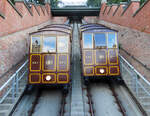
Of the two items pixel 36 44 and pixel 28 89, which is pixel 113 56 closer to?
pixel 36 44

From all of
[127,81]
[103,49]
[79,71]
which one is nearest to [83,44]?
[103,49]

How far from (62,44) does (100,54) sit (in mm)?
2286

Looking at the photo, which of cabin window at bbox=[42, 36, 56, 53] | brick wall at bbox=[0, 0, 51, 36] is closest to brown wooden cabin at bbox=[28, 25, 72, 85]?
cabin window at bbox=[42, 36, 56, 53]

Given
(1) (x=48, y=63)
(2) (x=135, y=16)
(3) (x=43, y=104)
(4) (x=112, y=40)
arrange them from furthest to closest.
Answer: (2) (x=135, y=16) → (4) (x=112, y=40) → (1) (x=48, y=63) → (3) (x=43, y=104)

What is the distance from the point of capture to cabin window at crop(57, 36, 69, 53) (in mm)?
7305

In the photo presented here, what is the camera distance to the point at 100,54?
26.2 feet

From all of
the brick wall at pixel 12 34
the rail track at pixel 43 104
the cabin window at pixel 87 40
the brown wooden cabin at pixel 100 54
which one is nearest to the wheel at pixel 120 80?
the brown wooden cabin at pixel 100 54

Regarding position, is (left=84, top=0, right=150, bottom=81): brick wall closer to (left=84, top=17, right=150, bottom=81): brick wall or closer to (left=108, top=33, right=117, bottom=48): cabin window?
(left=84, top=17, right=150, bottom=81): brick wall

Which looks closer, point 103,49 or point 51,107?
point 51,107

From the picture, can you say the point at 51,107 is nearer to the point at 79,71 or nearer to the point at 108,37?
the point at 79,71

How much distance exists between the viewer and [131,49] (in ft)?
31.9

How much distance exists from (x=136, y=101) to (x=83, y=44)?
408cm

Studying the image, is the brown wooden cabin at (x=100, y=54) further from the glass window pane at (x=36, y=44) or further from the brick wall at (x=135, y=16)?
the glass window pane at (x=36, y=44)

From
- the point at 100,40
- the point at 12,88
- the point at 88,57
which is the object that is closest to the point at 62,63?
the point at 88,57
